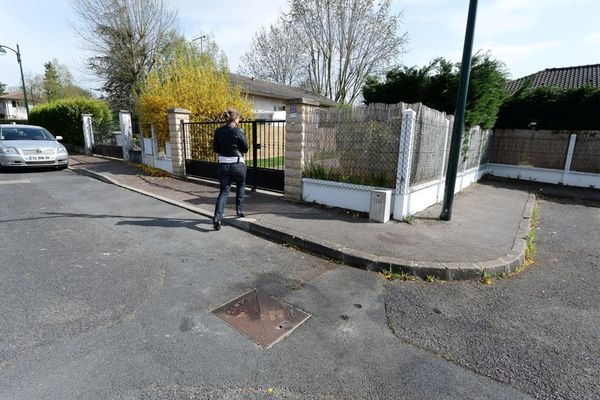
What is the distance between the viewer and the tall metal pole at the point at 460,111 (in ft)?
16.4

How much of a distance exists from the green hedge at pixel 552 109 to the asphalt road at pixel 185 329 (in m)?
12.4

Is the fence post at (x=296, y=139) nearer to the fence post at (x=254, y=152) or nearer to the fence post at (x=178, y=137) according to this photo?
the fence post at (x=254, y=152)

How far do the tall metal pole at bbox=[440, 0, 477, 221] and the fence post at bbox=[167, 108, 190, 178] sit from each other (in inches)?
308

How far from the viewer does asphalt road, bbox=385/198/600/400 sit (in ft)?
7.51

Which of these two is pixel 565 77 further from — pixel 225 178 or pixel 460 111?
pixel 225 178

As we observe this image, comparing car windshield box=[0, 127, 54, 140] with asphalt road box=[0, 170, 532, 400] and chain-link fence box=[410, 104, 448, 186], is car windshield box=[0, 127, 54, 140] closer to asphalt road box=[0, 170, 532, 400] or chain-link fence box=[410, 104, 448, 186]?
asphalt road box=[0, 170, 532, 400]

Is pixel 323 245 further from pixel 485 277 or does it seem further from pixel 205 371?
pixel 205 371

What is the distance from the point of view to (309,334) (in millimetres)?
2678

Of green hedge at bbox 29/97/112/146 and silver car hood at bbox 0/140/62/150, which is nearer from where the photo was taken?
silver car hood at bbox 0/140/62/150

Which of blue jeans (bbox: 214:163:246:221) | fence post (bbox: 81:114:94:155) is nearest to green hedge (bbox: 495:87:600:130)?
blue jeans (bbox: 214:163:246:221)

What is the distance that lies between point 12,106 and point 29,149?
64.2m

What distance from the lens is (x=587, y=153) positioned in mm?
10711

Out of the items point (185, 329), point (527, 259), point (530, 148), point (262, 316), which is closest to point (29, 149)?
point (185, 329)

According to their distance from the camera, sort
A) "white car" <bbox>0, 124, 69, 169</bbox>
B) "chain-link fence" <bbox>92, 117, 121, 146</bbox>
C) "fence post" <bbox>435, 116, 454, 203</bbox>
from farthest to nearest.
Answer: "chain-link fence" <bbox>92, 117, 121, 146</bbox>, "white car" <bbox>0, 124, 69, 169</bbox>, "fence post" <bbox>435, 116, 454, 203</bbox>
